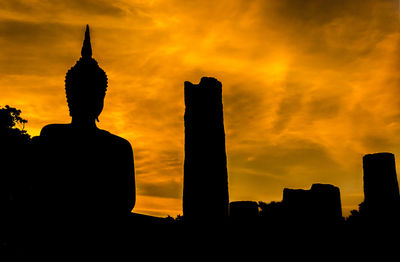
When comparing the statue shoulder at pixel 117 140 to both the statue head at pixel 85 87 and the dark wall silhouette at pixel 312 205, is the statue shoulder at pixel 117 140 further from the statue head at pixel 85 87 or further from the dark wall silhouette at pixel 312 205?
the dark wall silhouette at pixel 312 205

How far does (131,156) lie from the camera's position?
3.36 m

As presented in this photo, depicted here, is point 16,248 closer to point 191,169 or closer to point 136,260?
point 136,260

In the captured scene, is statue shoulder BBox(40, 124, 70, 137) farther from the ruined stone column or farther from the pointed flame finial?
the ruined stone column

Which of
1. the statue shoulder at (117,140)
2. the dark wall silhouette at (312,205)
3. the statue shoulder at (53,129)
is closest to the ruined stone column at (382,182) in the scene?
the dark wall silhouette at (312,205)

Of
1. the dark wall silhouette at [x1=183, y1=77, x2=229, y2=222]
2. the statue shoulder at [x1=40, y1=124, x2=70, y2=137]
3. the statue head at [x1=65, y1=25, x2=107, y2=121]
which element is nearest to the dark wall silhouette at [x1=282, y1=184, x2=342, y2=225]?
the dark wall silhouette at [x1=183, y1=77, x2=229, y2=222]

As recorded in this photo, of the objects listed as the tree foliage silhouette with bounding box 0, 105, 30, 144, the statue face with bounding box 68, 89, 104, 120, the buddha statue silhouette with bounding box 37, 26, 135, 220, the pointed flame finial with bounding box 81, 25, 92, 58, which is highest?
the tree foliage silhouette with bounding box 0, 105, 30, 144

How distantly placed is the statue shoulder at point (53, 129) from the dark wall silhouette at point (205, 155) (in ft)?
32.2

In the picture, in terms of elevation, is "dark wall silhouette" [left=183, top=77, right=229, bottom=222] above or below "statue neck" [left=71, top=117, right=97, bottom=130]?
above

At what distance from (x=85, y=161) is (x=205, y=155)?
34.2 feet

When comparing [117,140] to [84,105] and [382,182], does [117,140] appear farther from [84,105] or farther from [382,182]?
[382,182]

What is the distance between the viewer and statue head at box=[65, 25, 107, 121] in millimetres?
3316

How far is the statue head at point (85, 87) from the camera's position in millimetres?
3316

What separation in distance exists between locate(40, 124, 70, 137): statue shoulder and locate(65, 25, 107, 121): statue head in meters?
0.13

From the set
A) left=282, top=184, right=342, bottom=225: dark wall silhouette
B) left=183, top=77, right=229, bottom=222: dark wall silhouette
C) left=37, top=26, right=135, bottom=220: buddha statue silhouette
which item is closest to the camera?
left=37, top=26, right=135, bottom=220: buddha statue silhouette
